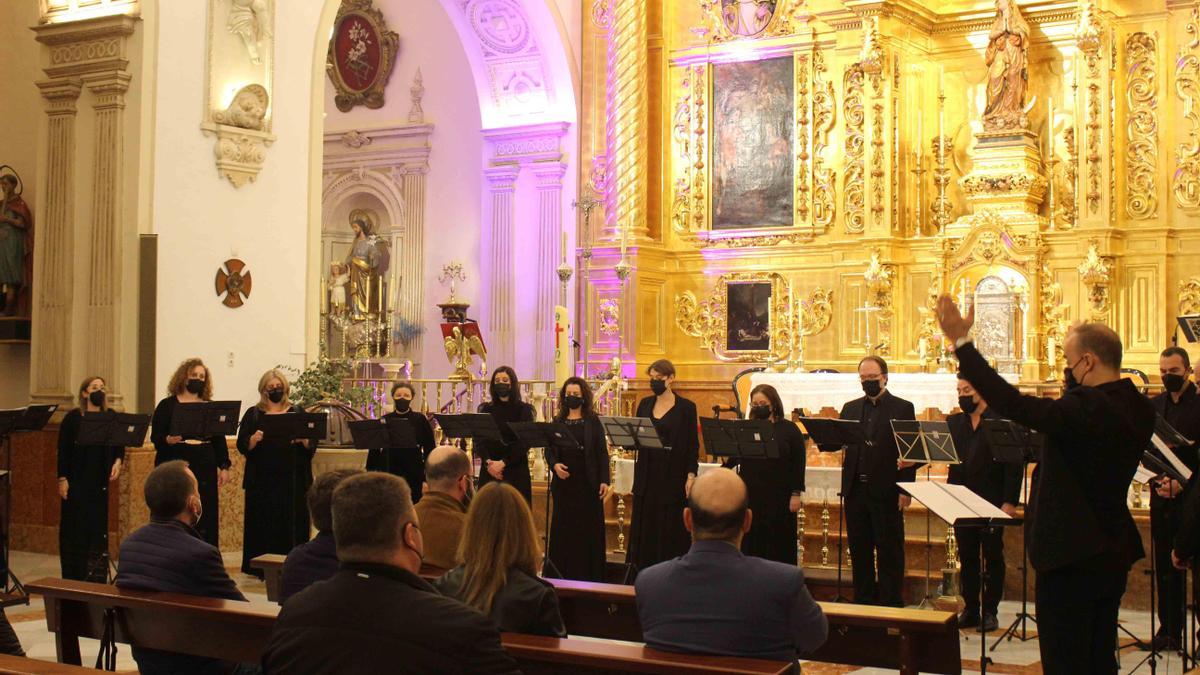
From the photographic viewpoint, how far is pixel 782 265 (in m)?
18.2

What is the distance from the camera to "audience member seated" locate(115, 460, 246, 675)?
17.8ft

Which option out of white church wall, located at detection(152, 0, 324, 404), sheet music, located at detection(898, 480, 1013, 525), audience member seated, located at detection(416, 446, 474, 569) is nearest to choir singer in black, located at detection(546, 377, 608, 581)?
sheet music, located at detection(898, 480, 1013, 525)

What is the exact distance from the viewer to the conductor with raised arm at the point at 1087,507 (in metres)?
5.27

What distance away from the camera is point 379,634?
3.32 meters

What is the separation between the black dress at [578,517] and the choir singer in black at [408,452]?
1.32 meters

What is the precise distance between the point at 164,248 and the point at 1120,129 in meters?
10.7

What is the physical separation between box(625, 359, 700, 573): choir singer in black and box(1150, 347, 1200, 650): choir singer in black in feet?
10.4

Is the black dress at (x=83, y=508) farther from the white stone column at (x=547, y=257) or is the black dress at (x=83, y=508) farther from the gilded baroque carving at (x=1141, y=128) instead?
the gilded baroque carving at (x=1141, y=128)

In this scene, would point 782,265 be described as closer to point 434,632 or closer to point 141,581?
point 141,581

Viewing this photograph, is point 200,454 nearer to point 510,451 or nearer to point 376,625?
point 510,451

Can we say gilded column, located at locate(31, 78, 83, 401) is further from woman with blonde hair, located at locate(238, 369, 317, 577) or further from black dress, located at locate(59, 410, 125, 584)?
woman with blonde hair, located at locate(238, 369, 317, 577)

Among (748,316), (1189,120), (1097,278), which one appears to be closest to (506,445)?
(1097,278)

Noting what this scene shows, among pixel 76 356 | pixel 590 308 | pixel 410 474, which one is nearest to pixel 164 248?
pixel 76 356

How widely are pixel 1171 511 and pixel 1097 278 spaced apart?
8.19 m
